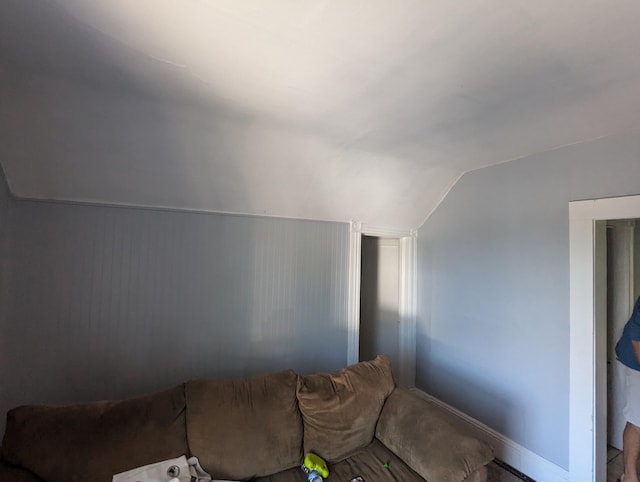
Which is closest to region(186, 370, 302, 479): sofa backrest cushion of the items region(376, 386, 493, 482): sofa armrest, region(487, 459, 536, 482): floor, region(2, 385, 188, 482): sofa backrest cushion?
region(2, 385, 188, 482): sofa backrest cushion

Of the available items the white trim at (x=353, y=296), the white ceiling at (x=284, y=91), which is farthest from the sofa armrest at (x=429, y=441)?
the white ceiling at (x=284, y=91)

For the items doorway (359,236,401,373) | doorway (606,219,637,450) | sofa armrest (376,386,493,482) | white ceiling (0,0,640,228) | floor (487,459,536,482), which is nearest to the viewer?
white ceiling (0,0,640,228)

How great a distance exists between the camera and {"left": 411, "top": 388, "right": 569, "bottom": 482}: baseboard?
211 cm

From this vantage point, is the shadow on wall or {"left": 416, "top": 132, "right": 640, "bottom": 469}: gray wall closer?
{"left": 416, "top": 132, "right": 640, "bottom": 469}: gray wall

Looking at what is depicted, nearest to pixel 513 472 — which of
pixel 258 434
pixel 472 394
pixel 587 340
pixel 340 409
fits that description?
pixel 472 394

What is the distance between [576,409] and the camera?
2004 mm

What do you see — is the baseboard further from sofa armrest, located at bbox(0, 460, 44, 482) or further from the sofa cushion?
sofa armrest, located at bbox(0, 460, 44, 482)

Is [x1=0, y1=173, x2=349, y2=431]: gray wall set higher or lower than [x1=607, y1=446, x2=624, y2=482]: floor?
higher

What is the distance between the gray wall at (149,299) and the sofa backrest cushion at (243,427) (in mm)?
570

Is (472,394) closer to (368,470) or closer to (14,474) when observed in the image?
→ (368,470)

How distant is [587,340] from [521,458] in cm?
105

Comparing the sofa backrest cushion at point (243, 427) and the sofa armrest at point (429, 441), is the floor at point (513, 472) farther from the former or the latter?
the sofa backrest cushion at point (243, 427)

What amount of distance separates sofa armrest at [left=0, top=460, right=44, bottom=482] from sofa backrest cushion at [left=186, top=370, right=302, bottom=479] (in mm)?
589

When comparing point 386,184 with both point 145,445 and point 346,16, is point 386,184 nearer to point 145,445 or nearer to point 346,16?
point 346,16
